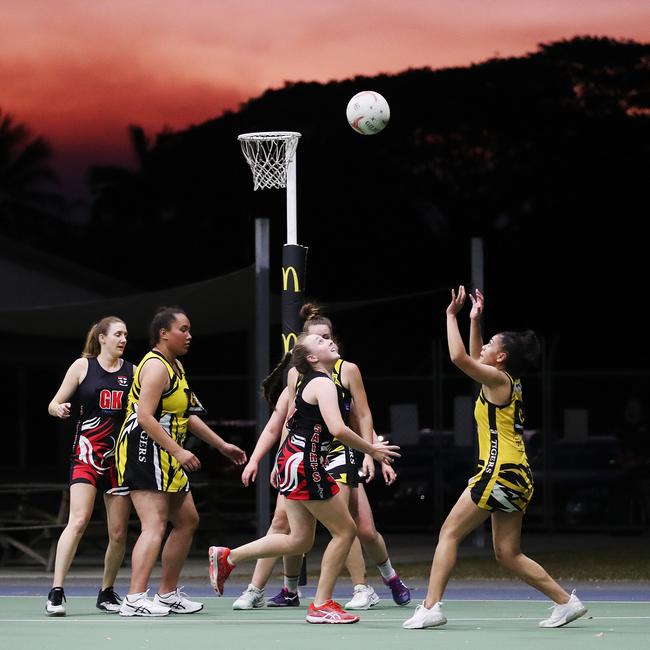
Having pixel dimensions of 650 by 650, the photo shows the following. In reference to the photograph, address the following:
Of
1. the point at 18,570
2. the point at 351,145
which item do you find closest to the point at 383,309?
the point at 351,145

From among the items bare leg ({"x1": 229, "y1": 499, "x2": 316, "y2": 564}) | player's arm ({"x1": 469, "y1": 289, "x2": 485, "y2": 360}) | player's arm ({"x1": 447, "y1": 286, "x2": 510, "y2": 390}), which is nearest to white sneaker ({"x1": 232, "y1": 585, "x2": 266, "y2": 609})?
bare leg ({"x1": 229, "y1": 499, "x2": 316, "y2": 564})

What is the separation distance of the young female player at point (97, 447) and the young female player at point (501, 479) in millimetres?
2325

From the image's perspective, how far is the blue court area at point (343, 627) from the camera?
10.0 meters

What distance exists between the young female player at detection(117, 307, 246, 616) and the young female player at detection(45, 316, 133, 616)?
335mm

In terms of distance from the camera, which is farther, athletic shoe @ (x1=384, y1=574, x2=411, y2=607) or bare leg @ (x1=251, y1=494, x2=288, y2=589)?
athletic shoe @ (x1=384, y1=574, x2=411, y2=607)

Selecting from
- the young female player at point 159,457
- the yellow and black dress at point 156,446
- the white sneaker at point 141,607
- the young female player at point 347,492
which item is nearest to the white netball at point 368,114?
the young female player at point 347,492

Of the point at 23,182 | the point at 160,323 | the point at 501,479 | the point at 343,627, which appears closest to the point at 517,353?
the point at 501,479

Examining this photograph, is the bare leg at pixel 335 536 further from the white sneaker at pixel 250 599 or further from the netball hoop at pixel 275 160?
the netball hoop at pixel 275 160

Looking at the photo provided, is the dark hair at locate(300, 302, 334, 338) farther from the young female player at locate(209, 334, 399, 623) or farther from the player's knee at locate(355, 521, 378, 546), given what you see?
the player's knee at locate(355, 521, 378, 546)

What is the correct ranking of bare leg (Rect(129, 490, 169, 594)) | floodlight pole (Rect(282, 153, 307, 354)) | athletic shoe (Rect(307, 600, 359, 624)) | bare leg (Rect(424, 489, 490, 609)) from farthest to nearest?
floodlight pole (Rect(282, 153, 307, 354)) < bare leg (Rect(129, 490, 169, 594)) < athletic shoe (Rect(307, 600, 359, 624)) < bare leg (Rect(424, 489, 490, 609))

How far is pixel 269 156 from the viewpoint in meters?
14.7

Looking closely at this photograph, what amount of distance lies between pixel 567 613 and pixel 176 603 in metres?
2.68

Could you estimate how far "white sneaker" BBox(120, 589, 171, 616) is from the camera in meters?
11.4

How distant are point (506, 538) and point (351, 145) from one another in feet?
126
